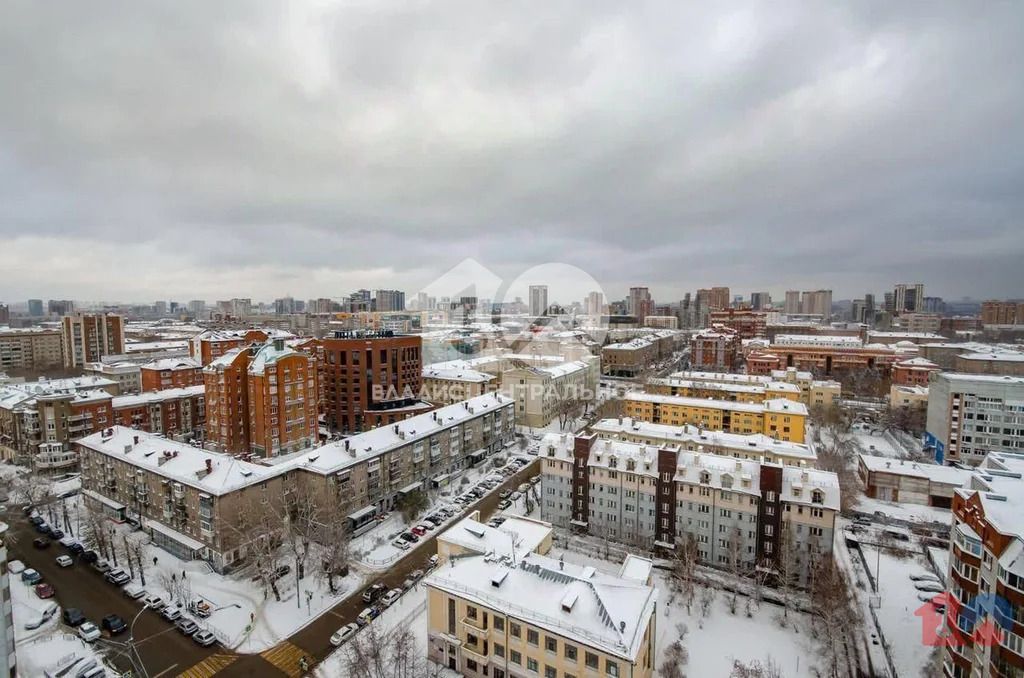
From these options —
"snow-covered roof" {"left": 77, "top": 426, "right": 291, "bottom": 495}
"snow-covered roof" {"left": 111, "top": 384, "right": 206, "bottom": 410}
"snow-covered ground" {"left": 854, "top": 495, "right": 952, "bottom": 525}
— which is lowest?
"snow-covered ground" {"left": 854, "top": 495, "right": 952, "bottom": 525}

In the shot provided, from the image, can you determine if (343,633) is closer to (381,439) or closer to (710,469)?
(381,439)

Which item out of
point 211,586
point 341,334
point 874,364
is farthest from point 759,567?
point 874,364

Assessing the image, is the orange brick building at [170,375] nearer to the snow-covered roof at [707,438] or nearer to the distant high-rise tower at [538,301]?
the snow-covered roof at [707,438]

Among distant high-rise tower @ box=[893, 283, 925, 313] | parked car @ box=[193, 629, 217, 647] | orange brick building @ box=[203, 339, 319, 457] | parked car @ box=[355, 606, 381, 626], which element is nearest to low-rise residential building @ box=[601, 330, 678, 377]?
orange brick building @ box=[203, 339, 319, 457]

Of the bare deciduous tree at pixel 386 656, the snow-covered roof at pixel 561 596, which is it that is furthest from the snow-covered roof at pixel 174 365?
the snow-covered roof at pixel 561 596

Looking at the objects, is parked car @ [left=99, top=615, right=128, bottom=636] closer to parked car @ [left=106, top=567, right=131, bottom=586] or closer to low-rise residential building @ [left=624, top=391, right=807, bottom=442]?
parked car @ [left=106, top=567, right=131, bottom=586]

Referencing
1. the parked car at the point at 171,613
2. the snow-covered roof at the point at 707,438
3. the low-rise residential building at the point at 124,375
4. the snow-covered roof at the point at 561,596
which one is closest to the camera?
the snow-covered roof at the point at 561,596

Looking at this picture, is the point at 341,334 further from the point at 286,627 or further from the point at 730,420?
the point at 730,420
